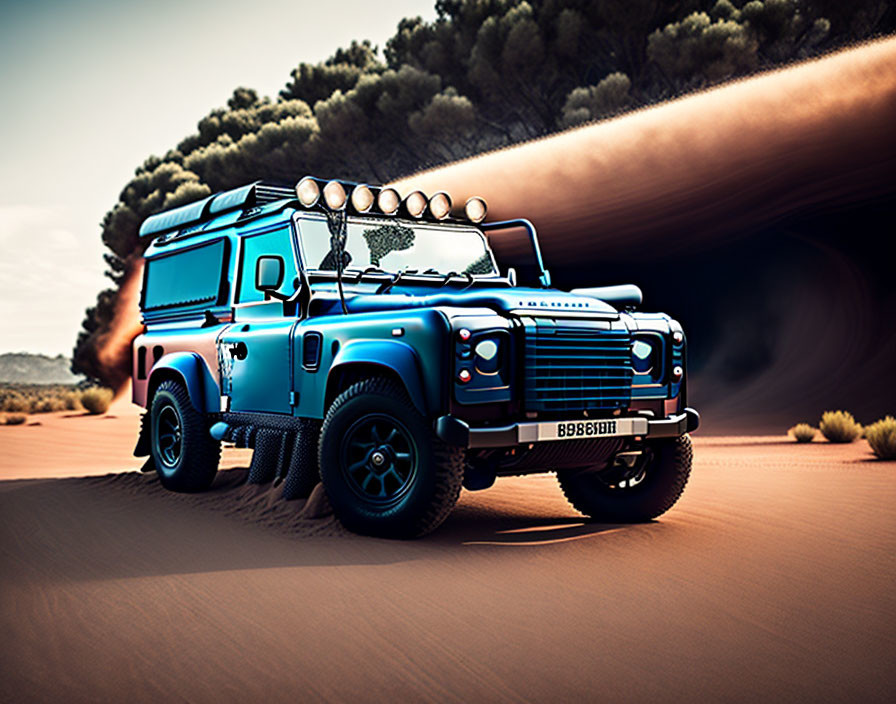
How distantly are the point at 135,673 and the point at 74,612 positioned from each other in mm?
1100

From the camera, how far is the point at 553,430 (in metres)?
6.36

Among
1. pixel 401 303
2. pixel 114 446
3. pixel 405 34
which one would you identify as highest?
pixel 405 34

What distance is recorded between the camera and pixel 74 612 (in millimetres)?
4871

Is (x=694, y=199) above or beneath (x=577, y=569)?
above

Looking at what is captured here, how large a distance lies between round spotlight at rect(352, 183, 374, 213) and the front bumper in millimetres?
2389

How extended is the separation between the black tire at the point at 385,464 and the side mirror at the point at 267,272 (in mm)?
1395

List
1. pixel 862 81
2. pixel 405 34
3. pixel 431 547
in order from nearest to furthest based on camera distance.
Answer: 1. pixel 431 547
2. pixel 862 81
3. pixel 405 34

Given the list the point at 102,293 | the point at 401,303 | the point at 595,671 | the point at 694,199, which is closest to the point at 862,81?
the point at 694,199

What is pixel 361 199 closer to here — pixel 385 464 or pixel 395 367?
pixel 395 367

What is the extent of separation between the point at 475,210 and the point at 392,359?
9.98 feet

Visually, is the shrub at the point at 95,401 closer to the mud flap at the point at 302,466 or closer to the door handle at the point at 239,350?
the door handle at the point at 239,350

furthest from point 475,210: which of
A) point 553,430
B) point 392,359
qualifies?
point 553,430

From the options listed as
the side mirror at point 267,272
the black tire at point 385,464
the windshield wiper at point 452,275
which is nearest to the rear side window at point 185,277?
the side mirror at point 267,272

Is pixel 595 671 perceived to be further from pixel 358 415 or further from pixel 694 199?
pixel 694 199
